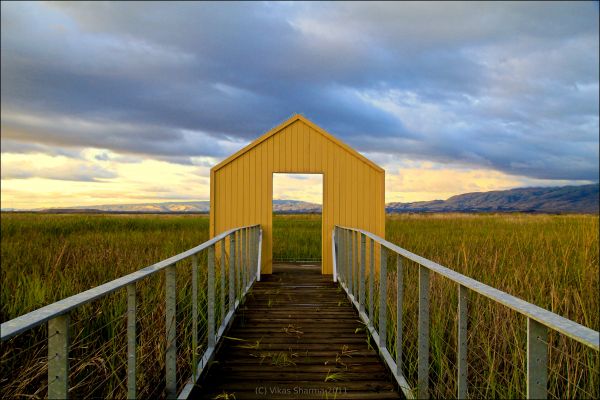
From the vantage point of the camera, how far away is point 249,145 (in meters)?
9.49

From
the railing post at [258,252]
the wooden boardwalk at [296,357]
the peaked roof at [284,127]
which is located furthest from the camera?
the peaked roof at [284,127]

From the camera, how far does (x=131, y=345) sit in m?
2.26

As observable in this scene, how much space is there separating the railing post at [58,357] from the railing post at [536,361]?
1.85 metres

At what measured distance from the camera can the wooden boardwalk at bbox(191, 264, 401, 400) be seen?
336 cm

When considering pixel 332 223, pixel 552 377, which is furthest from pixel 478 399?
pixel 332 223

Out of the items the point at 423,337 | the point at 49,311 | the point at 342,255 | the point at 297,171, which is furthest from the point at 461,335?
the point at 297,171

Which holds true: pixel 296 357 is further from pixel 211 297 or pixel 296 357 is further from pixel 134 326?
pixel 134 326

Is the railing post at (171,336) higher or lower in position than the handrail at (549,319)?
lower

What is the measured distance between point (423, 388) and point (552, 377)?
139cm

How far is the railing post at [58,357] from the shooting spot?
5.25 feet

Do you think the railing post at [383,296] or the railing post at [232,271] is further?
the railing post at [232,271]

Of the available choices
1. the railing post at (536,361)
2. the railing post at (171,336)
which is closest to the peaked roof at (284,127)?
the railing post at (171,336)

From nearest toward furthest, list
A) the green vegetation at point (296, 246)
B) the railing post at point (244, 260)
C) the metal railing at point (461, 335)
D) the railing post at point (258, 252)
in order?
the metal railing at point (461, 335) < the railing post at point (244, 260) < the railing post at point (258, 252) < the green vegetation at point (296, 246)

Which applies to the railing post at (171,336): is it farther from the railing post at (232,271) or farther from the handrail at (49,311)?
the railing post at (232,271)
